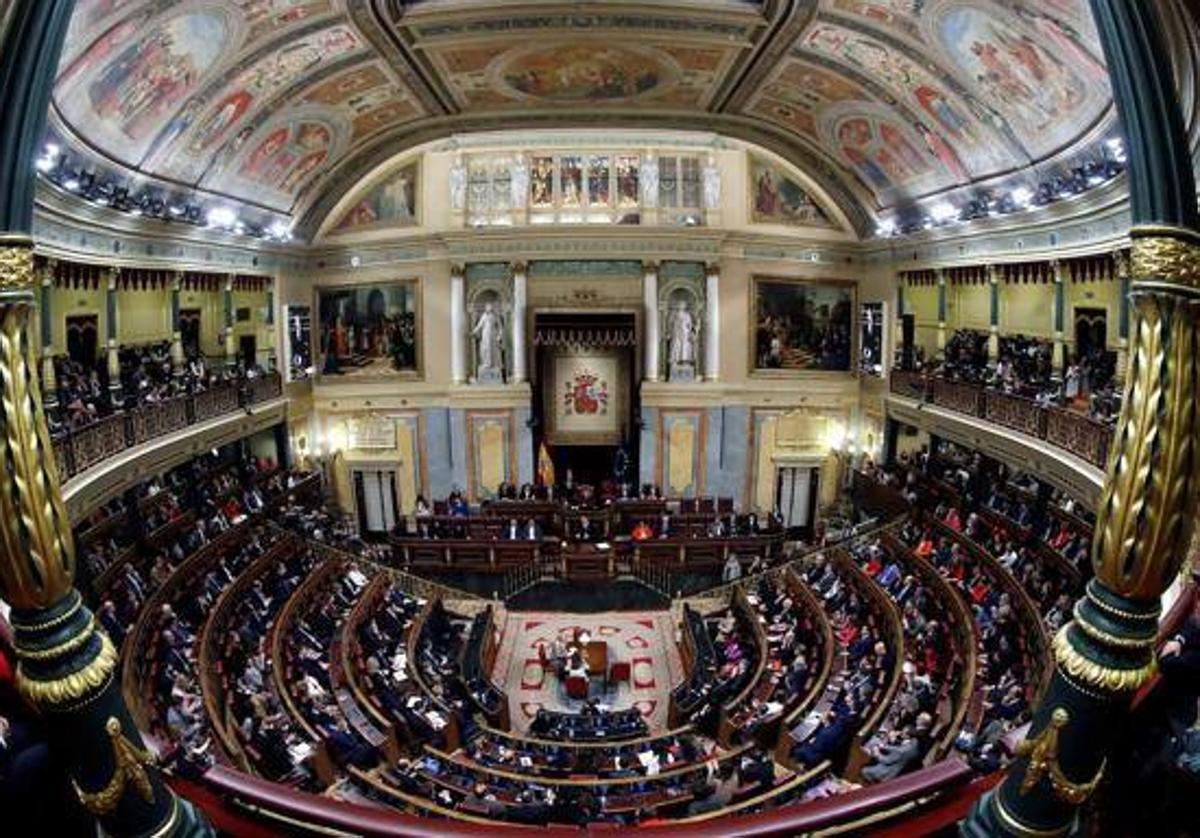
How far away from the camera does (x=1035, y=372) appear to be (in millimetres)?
17719

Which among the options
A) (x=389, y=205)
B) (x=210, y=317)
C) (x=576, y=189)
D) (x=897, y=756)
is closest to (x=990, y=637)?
(x=897, y=756)

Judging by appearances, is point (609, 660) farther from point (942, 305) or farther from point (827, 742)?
point (942, 305)

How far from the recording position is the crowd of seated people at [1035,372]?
1446 centimetres

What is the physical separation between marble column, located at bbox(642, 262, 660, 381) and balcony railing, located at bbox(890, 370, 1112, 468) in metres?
6.94

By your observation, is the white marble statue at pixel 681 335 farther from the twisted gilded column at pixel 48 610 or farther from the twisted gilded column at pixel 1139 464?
the twisted gilded column at pixel 48 610

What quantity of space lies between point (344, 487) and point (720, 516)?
11.8m

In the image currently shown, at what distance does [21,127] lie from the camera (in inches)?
85.0

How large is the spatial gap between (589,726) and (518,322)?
13.2 m

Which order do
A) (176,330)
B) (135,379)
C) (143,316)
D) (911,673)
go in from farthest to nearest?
(143,316), (176,330), (135,379), (911,673)

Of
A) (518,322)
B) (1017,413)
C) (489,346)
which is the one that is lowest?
(1017,413)

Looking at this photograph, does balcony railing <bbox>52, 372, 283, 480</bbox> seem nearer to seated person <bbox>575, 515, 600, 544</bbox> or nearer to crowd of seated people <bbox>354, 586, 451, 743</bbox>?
crowd of seated people <bbox>354, 586, 451, 743</bbox>

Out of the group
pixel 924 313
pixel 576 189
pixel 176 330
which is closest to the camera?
pixel 176 330

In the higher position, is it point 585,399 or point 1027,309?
point 1027,309

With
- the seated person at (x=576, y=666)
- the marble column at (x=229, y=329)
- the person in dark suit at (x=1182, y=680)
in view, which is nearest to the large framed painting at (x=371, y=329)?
the marble column at (x=229, y=329)
